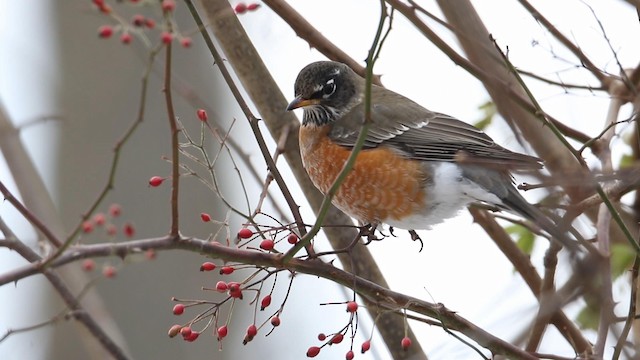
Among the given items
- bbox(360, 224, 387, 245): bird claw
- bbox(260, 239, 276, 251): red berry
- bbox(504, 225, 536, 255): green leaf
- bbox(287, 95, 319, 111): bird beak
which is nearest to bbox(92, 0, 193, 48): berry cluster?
bbox(260, 239, 276, 251): red berry

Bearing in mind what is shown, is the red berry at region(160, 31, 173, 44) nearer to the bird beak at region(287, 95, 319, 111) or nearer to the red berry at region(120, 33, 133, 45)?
the red berry at region(120, 33, 133, 45)

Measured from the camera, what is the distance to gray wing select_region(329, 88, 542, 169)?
4066mm

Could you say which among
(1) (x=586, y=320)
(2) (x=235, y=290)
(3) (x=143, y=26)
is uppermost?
(3) (x=143, y=26)

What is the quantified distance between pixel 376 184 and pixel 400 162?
0.64 ft

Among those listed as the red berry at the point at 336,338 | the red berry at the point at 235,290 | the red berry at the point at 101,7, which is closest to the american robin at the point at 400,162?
the red berry at the point at 336,338

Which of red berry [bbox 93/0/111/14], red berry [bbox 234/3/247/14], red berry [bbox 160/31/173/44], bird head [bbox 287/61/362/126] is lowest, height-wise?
red berry [bbox 160/31/173/44]

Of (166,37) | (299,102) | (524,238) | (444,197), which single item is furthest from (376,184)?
(166,37)

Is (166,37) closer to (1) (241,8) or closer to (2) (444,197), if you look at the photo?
(1) (241,8)

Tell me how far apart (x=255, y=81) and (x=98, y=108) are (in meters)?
3.09

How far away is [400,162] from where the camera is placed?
416cm

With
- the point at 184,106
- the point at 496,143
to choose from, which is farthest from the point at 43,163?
the point at 496,143

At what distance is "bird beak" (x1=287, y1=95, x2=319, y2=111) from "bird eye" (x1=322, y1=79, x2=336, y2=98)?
0.09 metres

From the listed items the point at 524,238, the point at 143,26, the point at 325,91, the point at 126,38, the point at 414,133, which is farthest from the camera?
the point at 325,91

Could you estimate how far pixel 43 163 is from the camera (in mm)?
6773
